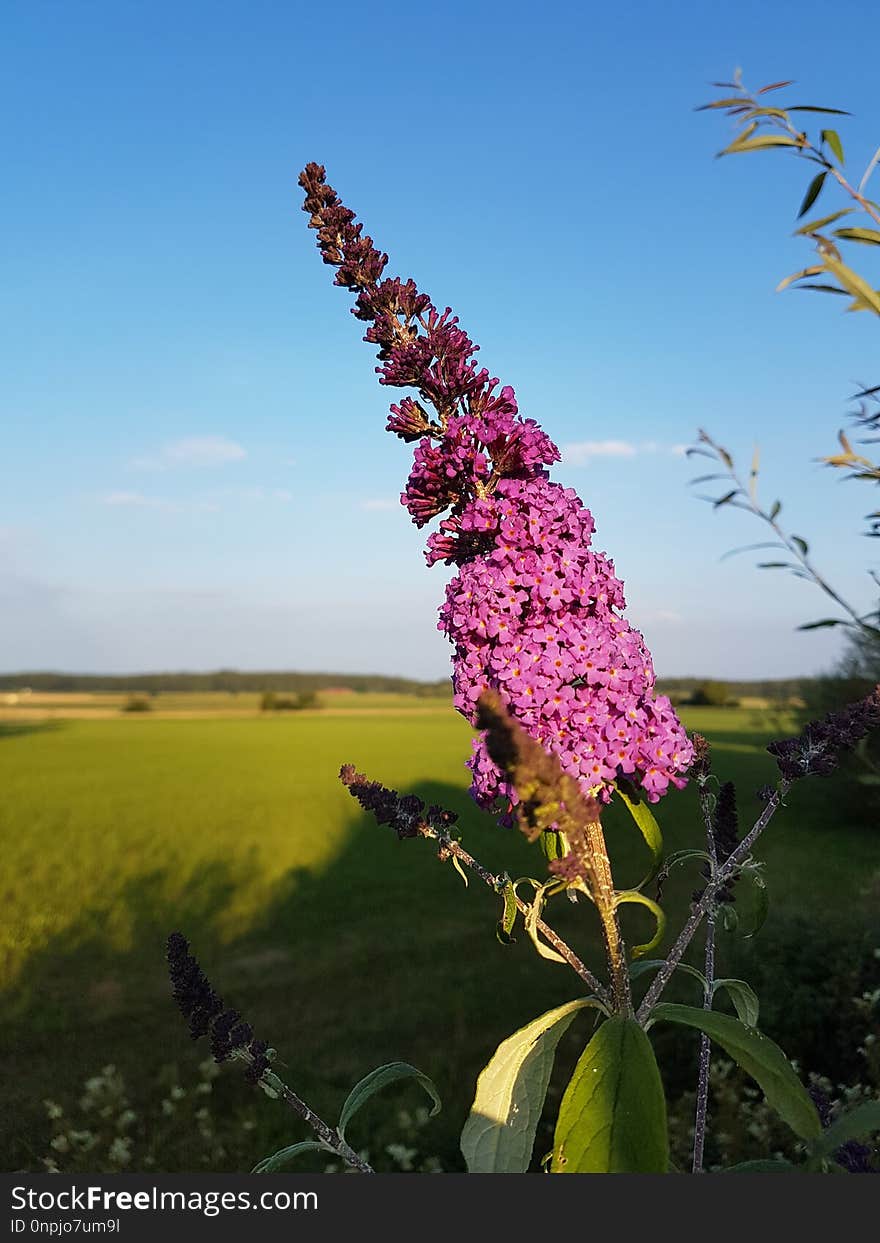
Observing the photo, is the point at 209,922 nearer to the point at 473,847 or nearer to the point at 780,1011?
the point at 473,847

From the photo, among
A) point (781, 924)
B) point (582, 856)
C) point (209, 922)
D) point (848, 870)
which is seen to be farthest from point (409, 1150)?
point (848, 870)

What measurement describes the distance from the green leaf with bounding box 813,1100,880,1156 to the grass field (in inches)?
172

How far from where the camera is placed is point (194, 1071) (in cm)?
782

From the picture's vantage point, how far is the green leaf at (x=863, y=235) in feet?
8.28

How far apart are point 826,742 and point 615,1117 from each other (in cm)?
107

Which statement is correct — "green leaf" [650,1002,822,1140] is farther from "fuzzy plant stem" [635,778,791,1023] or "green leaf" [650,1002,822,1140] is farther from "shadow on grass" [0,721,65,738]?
"shadow on grass" [0,721,65,738]

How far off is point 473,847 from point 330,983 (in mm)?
6010

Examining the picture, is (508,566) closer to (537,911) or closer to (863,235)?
(537,911)

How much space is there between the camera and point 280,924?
1241 centimetres

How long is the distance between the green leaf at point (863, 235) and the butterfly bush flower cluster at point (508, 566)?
40.1 inches

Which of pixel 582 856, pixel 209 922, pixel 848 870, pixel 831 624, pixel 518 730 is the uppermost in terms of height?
pixel 831 624

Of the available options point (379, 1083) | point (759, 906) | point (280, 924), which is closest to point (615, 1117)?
point (379, 1083)

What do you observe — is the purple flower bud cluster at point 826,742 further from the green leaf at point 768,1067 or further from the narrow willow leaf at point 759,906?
the green leaf at point 768,1067


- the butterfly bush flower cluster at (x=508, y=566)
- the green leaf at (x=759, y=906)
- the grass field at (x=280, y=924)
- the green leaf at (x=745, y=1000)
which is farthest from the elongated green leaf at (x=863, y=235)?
the grass field at (x=280, y=924)
